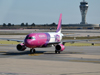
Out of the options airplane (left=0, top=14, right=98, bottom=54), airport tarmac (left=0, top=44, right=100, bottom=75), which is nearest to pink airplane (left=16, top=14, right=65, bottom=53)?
airplane (left=0, top=14, right=98, bottom=54)

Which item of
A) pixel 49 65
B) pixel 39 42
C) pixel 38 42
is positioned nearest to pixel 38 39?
pixel 38 42

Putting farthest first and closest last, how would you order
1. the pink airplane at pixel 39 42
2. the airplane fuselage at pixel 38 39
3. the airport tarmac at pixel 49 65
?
the pink airplane at pixel 39 42 < the airplane fuselage at pixel 38 39 < the airport tarmac at pixel 49 65

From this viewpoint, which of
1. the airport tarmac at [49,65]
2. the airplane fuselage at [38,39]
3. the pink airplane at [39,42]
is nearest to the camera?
the airport tarmac at [49,65]

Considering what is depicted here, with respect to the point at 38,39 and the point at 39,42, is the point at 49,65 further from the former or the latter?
the point at 39,42

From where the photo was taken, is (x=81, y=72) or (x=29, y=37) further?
(x=29, y=37)

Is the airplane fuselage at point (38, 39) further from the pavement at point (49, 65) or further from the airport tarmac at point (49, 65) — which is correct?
the airport tarmac at point (49, 65)

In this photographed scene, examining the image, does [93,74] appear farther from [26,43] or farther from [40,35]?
[40,35]

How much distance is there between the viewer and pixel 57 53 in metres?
46.6

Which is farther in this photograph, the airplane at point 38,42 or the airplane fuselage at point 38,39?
the airplane at point 38,42

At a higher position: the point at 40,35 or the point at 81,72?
the point at 40,35

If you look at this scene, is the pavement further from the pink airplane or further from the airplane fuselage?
the pink airplane

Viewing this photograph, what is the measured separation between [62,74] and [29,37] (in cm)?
2033

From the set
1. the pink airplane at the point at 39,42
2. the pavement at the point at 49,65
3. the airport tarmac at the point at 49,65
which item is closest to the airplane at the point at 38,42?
the pink airplane at the point at 39,42


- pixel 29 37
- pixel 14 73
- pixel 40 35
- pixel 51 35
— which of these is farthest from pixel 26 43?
pixel 14 73
